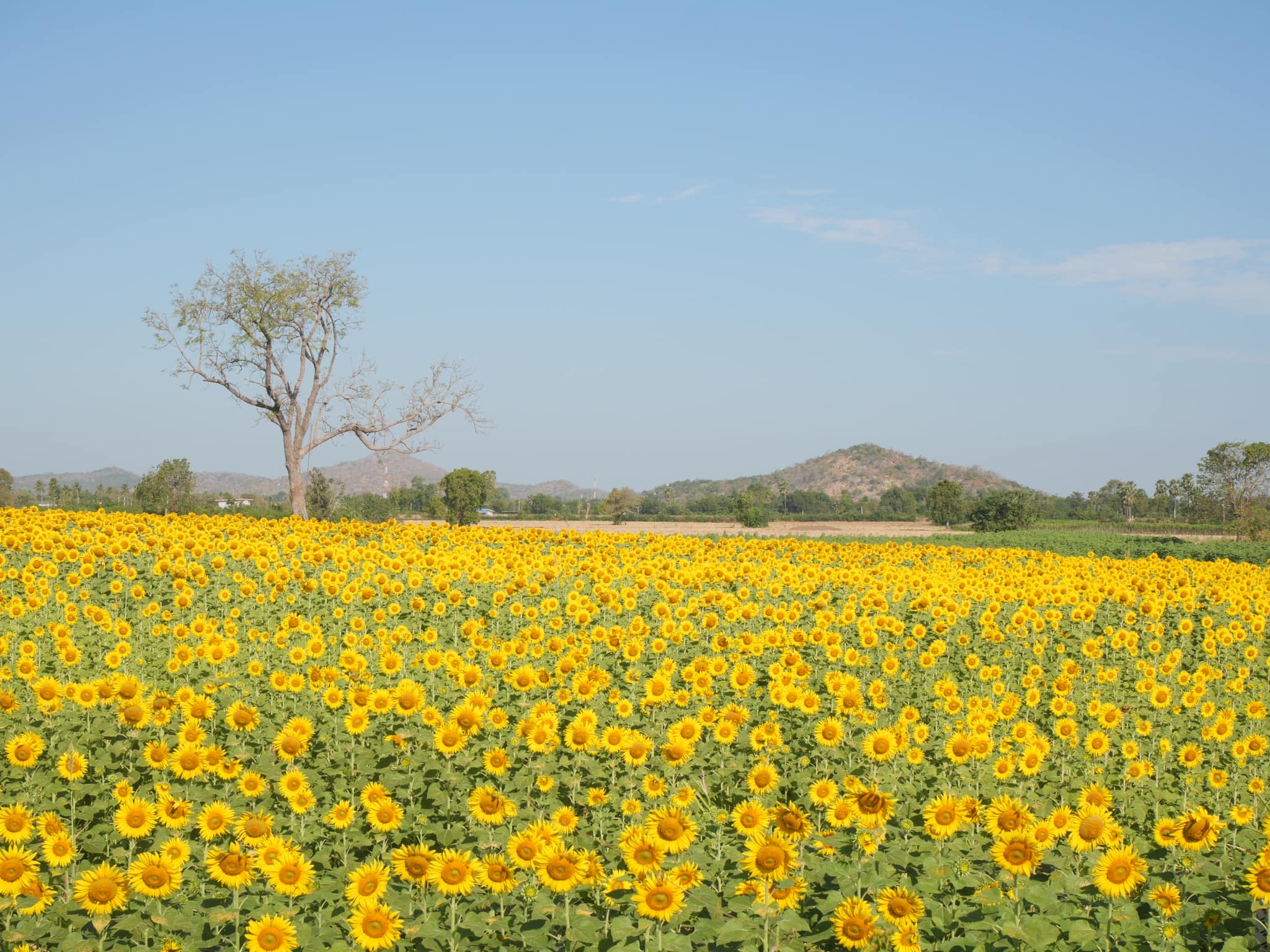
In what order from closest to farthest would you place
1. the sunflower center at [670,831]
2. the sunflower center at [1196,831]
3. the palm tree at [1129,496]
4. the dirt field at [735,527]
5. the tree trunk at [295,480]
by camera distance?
the sunflower center at [670,831]
the sunflower center at [1196,831]
the tree trunk at [295,480]
the dirt field at [735,527]
the palm tree at [1129,496]

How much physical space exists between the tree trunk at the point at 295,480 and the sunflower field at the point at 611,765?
2676cm

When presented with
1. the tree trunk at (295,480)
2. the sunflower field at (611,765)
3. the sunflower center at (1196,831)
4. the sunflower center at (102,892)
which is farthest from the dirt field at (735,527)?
the sunflower center at (102,892)

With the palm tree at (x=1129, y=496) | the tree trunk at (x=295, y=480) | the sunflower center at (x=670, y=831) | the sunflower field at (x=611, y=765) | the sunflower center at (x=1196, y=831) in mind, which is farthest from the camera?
the palm tree at (x=1129, y=496)

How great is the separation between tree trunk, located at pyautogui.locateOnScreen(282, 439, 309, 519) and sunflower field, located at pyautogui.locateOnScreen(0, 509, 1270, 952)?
26.8 m

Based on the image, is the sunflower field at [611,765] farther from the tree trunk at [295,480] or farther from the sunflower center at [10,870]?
the tree trunk at [295,480]

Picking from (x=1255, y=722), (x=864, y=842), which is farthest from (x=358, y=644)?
(x=1255, y=722)

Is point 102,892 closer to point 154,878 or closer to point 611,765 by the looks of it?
point 154,878

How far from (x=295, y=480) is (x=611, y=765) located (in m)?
36.6

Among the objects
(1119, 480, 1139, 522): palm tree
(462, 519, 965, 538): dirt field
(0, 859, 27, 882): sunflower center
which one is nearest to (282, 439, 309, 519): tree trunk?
(462, 519, 965, 538): dirt field

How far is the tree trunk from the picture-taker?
4038cm

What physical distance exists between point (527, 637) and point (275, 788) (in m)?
2.48

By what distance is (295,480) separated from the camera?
4050 centimetres

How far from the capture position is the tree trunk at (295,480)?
40.4 meters

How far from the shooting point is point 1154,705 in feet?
28.9
